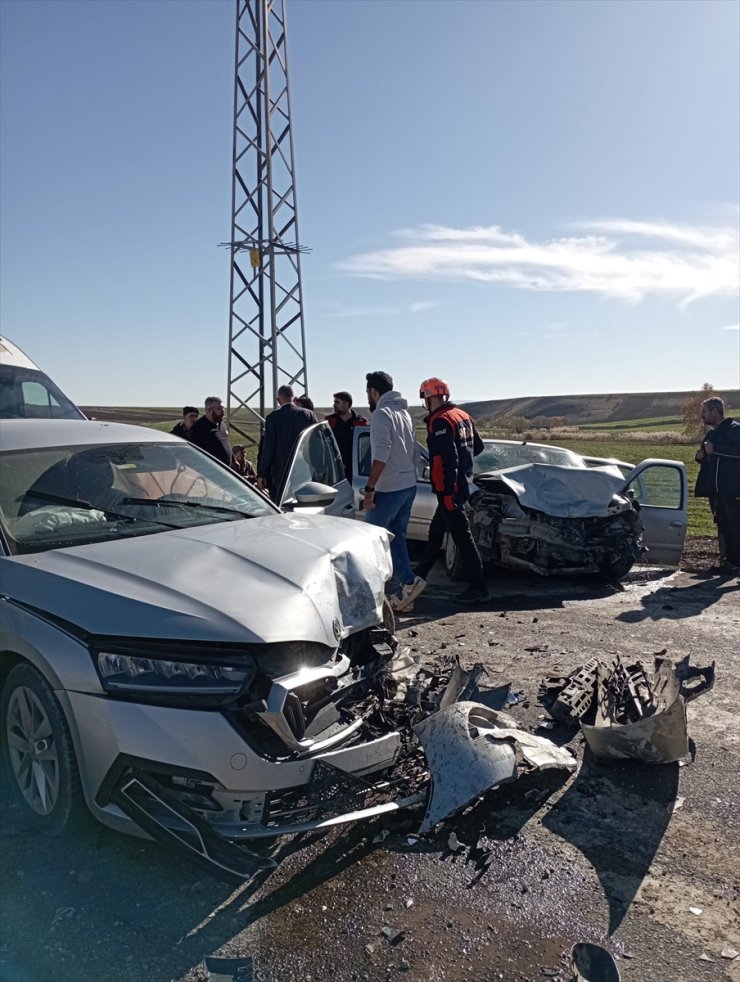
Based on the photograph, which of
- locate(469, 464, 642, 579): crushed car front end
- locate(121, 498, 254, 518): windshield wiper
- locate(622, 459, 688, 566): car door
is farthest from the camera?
locate(622, 459, 688, 566): car door

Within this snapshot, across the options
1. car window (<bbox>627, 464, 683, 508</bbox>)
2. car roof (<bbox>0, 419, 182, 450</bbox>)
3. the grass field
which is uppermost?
car roof (<bbox>0, 419, 182, 450</bbox>)

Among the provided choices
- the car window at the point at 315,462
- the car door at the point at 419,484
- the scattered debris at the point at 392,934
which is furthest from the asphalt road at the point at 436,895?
the car door at the point at 419,484

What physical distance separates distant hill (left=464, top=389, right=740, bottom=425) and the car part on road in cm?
8602

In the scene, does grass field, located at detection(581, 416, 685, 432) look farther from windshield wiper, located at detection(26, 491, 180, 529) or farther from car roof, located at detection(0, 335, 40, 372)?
windshield wiper, located at detection(26, 491, 180, 529)

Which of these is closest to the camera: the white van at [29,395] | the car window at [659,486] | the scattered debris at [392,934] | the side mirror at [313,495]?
the scattered debris at [392,934]

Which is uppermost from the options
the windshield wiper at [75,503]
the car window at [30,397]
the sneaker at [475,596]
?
the car window at [30,397]

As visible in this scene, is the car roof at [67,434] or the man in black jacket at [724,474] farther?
the man in black jacket at [724,474]

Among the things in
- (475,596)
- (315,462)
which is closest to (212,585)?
(315,462)

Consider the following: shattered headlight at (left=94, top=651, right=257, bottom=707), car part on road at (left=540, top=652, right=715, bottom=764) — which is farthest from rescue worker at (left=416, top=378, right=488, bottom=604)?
shattered headlight at (left=94, top=651, right=257, bottom=707)

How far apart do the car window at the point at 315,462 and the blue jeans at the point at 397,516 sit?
0.60 metres

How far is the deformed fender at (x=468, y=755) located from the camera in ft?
10.3

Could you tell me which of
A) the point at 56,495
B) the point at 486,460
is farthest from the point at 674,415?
the point at 56,495

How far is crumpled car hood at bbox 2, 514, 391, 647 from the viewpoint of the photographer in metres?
2.87

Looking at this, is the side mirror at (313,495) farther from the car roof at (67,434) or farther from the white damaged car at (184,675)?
the white damaged car at (184,675)
